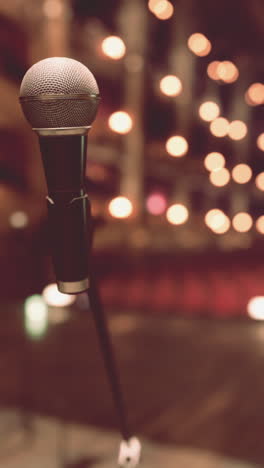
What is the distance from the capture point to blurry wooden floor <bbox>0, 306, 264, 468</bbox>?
196 centimetres

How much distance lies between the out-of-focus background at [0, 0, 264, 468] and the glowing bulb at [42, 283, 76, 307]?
2cm

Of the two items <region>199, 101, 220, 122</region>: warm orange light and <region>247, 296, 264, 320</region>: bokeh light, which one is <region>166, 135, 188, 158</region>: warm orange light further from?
<region>247, 296, 264, 320</region>: bokeh light

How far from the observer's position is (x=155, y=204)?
709cm

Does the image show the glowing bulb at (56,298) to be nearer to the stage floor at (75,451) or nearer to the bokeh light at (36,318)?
the bokeh light at (36,318)

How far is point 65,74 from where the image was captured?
713mm

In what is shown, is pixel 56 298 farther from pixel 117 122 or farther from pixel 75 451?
pixel 75 451

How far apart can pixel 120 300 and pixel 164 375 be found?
176 cm

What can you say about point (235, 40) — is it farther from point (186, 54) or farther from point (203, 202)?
point (203, 202)

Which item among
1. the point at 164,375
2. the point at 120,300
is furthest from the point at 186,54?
the point at 164,375

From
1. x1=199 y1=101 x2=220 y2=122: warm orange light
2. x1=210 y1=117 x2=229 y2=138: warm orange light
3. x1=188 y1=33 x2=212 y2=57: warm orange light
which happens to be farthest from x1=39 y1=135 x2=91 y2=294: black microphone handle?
x1=210 y1=117 x2=229 y2=138: warm orange light

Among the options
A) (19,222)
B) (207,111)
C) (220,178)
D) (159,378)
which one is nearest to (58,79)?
(19,222)

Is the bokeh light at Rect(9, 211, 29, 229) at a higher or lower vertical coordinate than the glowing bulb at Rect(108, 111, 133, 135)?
lower

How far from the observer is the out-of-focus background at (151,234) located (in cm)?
216

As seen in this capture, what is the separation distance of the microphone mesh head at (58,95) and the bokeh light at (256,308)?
3110 millimetres
